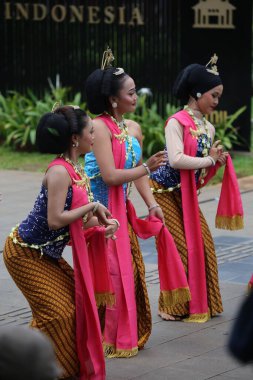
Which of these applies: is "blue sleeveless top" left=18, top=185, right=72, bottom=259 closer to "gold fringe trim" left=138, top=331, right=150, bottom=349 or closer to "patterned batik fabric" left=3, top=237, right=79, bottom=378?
"patterned batik fabric" left=3, top=237, right=79, bottom=378

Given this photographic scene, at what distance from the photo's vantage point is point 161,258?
720cm

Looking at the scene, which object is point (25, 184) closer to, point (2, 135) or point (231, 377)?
point (2, 135)

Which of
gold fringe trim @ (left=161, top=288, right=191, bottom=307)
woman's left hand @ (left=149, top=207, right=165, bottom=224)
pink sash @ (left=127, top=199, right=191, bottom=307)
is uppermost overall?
woman's left hand @ (left=149, top=207, right=165, bottom=224)

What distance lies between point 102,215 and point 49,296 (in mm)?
546

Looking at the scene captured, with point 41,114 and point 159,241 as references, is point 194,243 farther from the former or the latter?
point 41,114

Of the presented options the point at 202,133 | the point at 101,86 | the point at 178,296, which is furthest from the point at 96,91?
the point at 178,296

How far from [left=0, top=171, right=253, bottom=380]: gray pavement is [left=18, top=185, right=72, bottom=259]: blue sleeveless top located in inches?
35.7

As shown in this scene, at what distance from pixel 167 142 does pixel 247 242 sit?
319cm

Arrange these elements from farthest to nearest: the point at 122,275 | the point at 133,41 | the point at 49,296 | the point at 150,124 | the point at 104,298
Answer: the point at 133,41 → the point at 150,124 → the point at 122,275 → the point at 104,298 → the point at 49,296

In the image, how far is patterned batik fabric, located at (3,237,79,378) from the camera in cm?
612

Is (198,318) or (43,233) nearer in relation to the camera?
(43,233)

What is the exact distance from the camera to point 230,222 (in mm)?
7969

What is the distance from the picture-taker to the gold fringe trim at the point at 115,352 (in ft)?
22.6

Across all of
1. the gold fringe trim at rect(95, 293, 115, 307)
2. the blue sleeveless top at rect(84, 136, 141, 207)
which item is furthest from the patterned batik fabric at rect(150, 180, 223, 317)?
the gold fringe trim at rect(95, 293, 115, 307)
